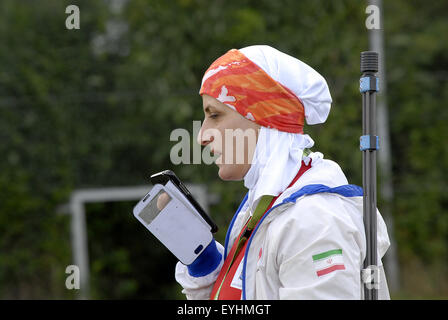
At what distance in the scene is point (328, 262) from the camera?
1.61 meters

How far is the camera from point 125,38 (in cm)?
695

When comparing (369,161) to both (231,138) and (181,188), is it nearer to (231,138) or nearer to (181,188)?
(231,138)

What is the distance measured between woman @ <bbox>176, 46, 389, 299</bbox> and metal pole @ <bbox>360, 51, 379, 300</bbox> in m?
0.02

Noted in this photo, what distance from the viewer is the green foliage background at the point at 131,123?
641 centimetres

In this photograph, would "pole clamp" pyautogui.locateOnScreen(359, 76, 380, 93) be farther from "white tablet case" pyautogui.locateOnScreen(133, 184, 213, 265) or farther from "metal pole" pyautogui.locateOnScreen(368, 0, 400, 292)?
"metal pole" pyautogui.locateOnScreen(368, 0, 400, 292)

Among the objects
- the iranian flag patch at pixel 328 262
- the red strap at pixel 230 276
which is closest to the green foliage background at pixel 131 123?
the red strap at pixel 230 276

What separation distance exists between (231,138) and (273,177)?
0.59ft

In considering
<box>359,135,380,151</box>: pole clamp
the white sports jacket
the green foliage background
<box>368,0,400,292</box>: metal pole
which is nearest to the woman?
the white sports jacket

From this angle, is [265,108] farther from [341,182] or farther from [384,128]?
[384,128]

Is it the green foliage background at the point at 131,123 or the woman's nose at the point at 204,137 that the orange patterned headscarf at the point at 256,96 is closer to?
the woman's nose at the point at 204,137

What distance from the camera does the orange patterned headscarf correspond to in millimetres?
1863

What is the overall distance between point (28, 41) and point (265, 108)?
17.9ft

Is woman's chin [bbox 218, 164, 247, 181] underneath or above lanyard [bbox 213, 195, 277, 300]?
above

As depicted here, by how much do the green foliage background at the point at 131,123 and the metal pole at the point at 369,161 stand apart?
457 centimetres
